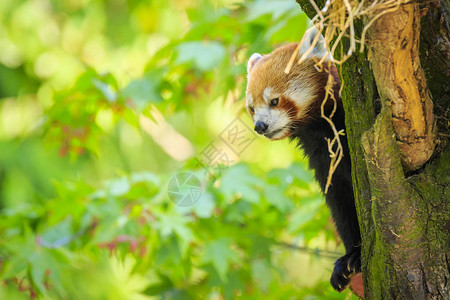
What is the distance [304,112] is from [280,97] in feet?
0.31

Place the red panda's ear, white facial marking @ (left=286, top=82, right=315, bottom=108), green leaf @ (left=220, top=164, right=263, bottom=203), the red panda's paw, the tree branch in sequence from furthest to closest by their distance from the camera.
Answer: green leaf @ (left=220, top=164, right=263, bottom=203)
the red panda's ear
white facial marking @ (left=286, top=82, right=315, bottom=108)
the red panda's paw
the tree branch

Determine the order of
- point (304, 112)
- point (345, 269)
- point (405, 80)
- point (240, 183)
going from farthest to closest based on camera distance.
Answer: point (240, 183)
point (304, 112)
point (345, 269)
point (405, 80)

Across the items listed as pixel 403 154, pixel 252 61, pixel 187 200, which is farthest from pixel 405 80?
pixel 187 200

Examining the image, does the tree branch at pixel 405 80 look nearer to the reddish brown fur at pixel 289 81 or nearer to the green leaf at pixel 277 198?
the reddish brown fur at pixel 289 81

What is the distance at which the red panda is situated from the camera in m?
1.74

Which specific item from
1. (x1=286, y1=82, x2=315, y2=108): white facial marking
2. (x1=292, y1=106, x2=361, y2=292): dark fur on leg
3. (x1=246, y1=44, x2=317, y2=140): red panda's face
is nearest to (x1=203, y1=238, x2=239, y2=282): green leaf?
(x1=292, y1=106, x2=361, y2=292): dark fur on leg

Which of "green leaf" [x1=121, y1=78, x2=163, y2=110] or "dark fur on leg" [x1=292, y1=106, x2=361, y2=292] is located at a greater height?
"green leaf" [x1=121, y1=78, x2=163, y2=110]

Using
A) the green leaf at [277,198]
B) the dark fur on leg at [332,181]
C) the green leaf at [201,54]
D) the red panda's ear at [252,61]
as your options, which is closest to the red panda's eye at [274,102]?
the dark fur on leg at [332,181]

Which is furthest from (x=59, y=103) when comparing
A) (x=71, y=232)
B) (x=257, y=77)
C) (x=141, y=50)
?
(x=141, y=50)

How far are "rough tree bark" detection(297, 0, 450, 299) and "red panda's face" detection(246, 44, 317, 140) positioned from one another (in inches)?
21.9

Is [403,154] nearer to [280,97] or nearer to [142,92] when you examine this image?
[280,97]

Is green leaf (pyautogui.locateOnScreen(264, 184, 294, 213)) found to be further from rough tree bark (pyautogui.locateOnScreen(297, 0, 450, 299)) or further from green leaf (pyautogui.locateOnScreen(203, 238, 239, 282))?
rough tree bark (pyautogui.locateOnScreen(297, 0, 450, 299))

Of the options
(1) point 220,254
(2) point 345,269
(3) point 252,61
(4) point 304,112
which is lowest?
(1) point 220,254

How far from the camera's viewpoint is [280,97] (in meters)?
1.76
